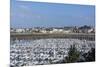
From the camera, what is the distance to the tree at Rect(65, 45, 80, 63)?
7.88 ft

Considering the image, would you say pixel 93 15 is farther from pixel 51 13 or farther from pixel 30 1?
pixel 30 1

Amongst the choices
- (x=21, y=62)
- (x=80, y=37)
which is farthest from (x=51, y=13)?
(x=21, y=62)

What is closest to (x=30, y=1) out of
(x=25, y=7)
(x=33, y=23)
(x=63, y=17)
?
(x=25, y=7)

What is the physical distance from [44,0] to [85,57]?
904mm

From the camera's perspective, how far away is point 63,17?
239 cm

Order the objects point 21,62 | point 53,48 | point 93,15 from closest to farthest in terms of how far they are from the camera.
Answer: point 21,62, point 53,48, point 93,15

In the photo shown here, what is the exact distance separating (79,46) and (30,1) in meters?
0.84

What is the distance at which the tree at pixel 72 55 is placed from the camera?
2.40 meters

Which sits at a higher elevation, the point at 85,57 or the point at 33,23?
the point at 33,23

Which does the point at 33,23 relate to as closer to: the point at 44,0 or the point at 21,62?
the point at 44,0

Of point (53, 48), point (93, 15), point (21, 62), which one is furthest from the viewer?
point (93, 15)

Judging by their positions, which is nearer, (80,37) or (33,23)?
(33,23)

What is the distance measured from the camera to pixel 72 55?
95.3 inches

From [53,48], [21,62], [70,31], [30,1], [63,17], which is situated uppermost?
[30,1]
